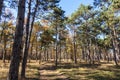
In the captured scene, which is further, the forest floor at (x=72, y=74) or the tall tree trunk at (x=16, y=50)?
the forest floor at (x=72, y=74)

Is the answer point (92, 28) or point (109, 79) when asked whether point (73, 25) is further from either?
point (109, 79)

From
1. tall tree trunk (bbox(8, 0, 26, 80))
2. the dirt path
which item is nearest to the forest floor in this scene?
the dirt path

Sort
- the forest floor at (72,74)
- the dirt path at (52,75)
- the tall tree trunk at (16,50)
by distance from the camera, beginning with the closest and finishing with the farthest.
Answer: the tall tree trunk at (16,50), the forest floor at (72,74), the dirt path at (52,75)

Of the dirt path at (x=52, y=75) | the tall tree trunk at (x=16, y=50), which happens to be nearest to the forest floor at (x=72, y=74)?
the dirt path at (x=52, y=75)

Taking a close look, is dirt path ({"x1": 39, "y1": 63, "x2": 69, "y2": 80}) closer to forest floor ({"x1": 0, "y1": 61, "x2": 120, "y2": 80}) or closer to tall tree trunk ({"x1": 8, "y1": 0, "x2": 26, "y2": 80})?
forest floor ({"x1": 0, "y1": 61, "x2": 120, "y2": 80})

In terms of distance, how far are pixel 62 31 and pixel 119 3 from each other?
31.6 m

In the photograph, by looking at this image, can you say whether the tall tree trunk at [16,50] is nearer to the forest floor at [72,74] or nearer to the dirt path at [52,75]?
the forest floor at [72,74]

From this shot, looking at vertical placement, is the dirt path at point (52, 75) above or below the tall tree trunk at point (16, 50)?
below

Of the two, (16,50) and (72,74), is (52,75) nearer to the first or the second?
(72,74)

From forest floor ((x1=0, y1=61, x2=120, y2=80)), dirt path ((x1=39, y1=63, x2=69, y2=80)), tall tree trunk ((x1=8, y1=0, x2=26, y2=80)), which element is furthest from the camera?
dirt path ((x1=39, y1=63, x2=69, y2=80))

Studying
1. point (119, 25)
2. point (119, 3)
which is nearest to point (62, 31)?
point (119, 25)

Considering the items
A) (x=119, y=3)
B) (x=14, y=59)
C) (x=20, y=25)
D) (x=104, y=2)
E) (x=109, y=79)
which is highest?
(x=104, y=2)

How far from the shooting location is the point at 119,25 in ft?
155

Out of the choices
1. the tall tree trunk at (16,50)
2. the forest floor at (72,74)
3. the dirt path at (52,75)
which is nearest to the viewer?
the tall tree trunk at (16,50)
